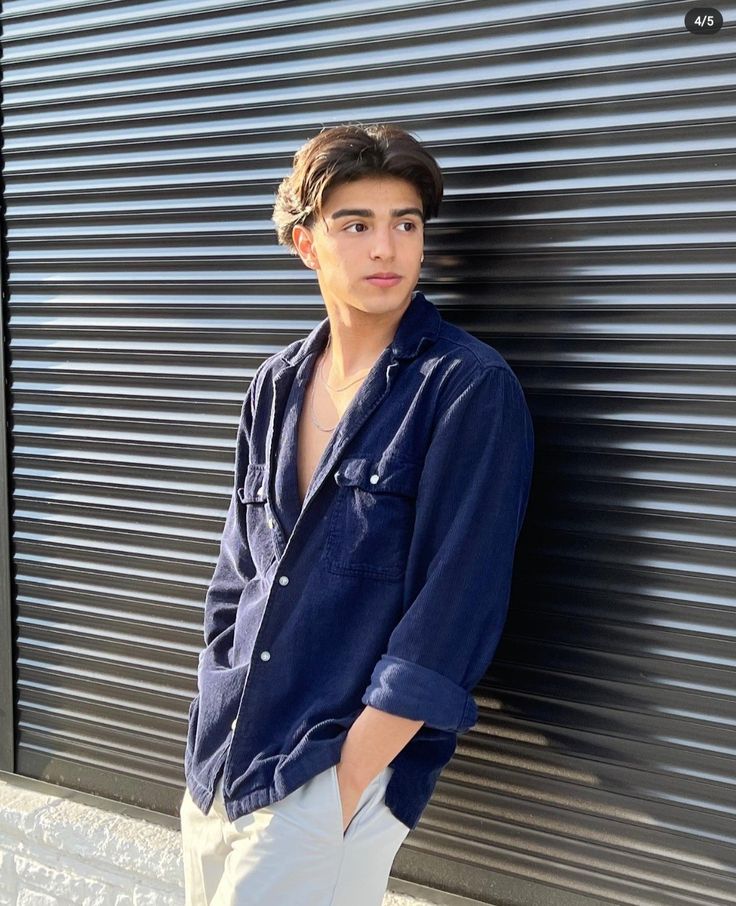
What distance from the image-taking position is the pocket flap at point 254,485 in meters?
2.41

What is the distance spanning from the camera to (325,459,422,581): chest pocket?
7.00 ft

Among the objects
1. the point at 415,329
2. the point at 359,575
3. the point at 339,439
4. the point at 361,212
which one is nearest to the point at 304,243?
the point at 361,212

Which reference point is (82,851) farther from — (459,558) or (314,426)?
(459,558)

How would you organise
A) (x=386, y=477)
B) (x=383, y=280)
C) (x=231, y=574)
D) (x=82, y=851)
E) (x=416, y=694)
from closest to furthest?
(x=416, y=694) < (x=386, y=477) < (x=383, y=280) < (x=231, y=574) < (x=82, y=851)

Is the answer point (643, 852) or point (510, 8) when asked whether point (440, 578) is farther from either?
point (510, 8)

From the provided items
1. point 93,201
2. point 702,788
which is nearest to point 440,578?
point 702,788

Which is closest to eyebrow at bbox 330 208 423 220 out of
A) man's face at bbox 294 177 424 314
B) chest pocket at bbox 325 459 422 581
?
man's face at bbox 294 177 424 314

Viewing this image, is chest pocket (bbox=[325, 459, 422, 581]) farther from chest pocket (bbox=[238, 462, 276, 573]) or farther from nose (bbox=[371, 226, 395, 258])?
nose (bbox=[371, 226, 395, 258])

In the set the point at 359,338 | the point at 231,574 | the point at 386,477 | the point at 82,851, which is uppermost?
the point at 359,338

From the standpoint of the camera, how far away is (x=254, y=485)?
2461 mm

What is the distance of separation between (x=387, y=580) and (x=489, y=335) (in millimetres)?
770

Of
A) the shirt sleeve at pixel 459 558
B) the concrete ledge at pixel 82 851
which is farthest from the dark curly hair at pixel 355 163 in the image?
the concrete ledge at pixel 82 851

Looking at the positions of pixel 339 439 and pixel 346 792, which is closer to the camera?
pixel 346 792

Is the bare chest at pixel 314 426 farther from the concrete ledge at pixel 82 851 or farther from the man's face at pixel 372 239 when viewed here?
the concrete ledge at pixel 82 851
